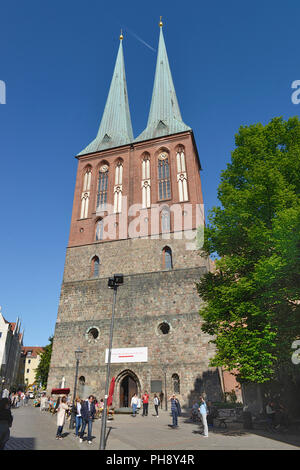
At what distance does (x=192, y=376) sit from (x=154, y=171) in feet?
59.8

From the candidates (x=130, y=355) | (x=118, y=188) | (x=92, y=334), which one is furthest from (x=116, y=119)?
(x=130, y=355)

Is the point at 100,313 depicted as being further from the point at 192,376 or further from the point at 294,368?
the point at 294,368

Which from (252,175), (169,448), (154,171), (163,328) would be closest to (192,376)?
(163,328)

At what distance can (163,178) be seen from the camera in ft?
95.6

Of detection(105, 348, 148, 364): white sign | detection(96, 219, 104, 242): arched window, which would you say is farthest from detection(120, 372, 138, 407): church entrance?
detection(96, 219, 104, 242): arched window

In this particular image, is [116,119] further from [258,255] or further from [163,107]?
[258,255]

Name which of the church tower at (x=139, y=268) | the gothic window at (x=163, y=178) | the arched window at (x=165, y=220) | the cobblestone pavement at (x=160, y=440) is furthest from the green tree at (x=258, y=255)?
the gothic window at (x=163, y=178)

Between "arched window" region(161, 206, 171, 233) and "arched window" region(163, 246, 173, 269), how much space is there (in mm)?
1646

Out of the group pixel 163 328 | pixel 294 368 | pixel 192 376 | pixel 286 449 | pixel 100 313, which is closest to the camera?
pixel 286 449

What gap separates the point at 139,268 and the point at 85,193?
10699 millimetres

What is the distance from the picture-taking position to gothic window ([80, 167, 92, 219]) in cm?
3002

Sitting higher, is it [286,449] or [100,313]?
[100,313]
